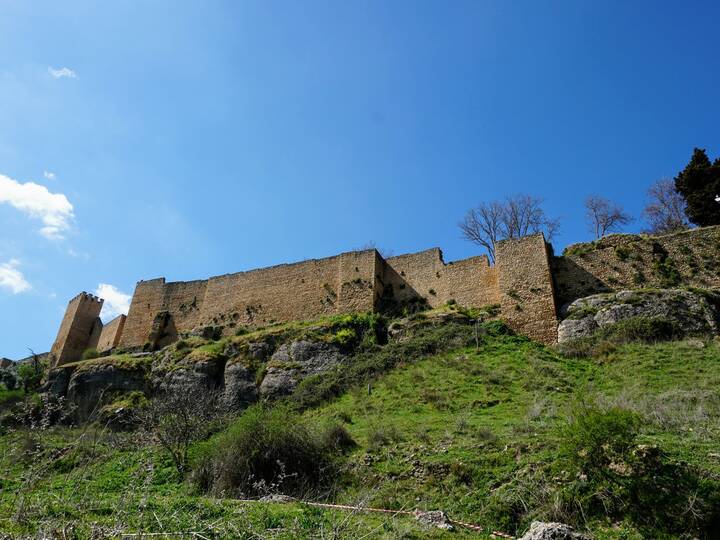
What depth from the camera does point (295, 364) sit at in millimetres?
23906

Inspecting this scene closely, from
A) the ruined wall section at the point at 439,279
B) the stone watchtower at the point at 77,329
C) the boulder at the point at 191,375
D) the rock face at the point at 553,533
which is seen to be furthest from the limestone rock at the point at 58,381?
the rock face at the point at 553,533

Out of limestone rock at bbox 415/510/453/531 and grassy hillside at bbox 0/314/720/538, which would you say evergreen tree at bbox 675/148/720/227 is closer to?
grassy hillside at bbox 0/314/720/538

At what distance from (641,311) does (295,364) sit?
14.7 m

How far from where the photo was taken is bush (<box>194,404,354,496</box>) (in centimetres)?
1234

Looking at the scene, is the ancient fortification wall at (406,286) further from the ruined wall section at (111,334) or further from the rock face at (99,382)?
the rock face at (99,382)

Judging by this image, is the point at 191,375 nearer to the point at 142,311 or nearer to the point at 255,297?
the point at 255,297

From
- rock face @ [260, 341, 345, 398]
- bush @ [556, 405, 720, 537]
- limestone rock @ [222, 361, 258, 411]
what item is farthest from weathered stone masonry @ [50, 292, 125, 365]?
bush @ [556, 405, 720, 537]

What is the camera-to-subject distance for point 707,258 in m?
21.5

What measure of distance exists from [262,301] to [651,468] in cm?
2651

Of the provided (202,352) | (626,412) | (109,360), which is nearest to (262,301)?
(202,352)

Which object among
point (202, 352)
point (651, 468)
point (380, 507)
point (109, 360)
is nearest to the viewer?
point (651, 468)

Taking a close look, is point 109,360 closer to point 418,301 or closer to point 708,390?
point 418,301

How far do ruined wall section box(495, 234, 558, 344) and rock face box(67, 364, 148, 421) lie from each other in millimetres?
18797

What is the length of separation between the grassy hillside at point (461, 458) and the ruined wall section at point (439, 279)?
4.46 m
